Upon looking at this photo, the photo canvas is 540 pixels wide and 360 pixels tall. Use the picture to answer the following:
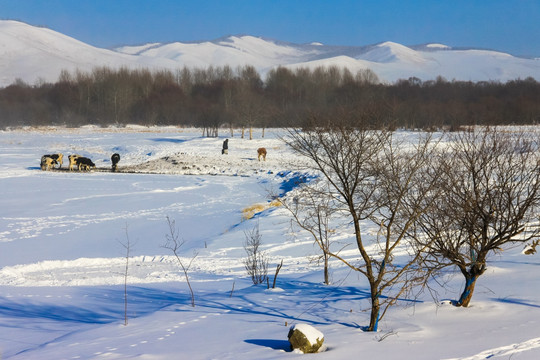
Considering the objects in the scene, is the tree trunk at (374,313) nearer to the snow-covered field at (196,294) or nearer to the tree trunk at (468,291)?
the snow-covered field at (196,294)

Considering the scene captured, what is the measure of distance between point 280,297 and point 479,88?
92.8m

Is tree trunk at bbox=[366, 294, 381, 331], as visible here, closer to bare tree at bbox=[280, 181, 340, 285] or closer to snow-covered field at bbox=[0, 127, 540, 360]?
snow-covered field at bbox=[0, 127, 540, 360]

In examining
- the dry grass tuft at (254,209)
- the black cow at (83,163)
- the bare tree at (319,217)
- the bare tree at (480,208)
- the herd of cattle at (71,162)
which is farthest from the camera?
the black cow at (83,163)

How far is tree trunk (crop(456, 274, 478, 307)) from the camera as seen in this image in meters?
9.96

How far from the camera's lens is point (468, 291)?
10117 millimetres

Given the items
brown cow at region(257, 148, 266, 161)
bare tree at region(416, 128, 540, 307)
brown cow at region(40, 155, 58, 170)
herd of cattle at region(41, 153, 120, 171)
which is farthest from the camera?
brown cow at region(257, 148, 266, 161)

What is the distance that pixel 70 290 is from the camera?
13.2 metres

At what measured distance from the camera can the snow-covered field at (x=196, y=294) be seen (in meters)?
8.52

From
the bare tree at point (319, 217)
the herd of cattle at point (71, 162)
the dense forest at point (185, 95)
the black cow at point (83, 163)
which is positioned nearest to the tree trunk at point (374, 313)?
the bare tree at point (319, 217)

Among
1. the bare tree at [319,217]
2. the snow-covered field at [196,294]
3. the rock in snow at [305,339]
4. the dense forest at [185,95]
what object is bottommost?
the snow-covered field at [196,294]

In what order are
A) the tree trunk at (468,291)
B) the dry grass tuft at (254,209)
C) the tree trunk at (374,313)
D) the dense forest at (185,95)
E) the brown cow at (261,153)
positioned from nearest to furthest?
the tree trunk at (374,313) → the tree trunk at (468,291) → the dry grass tuft at (254,209) → the brown cow at (261,153) → the dense forest at (185,95)

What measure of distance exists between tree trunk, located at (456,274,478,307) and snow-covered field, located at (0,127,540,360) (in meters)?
0.24

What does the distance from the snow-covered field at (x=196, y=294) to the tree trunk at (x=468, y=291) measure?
241mm

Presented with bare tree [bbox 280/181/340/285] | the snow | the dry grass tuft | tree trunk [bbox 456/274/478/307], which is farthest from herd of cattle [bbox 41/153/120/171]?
the snow
